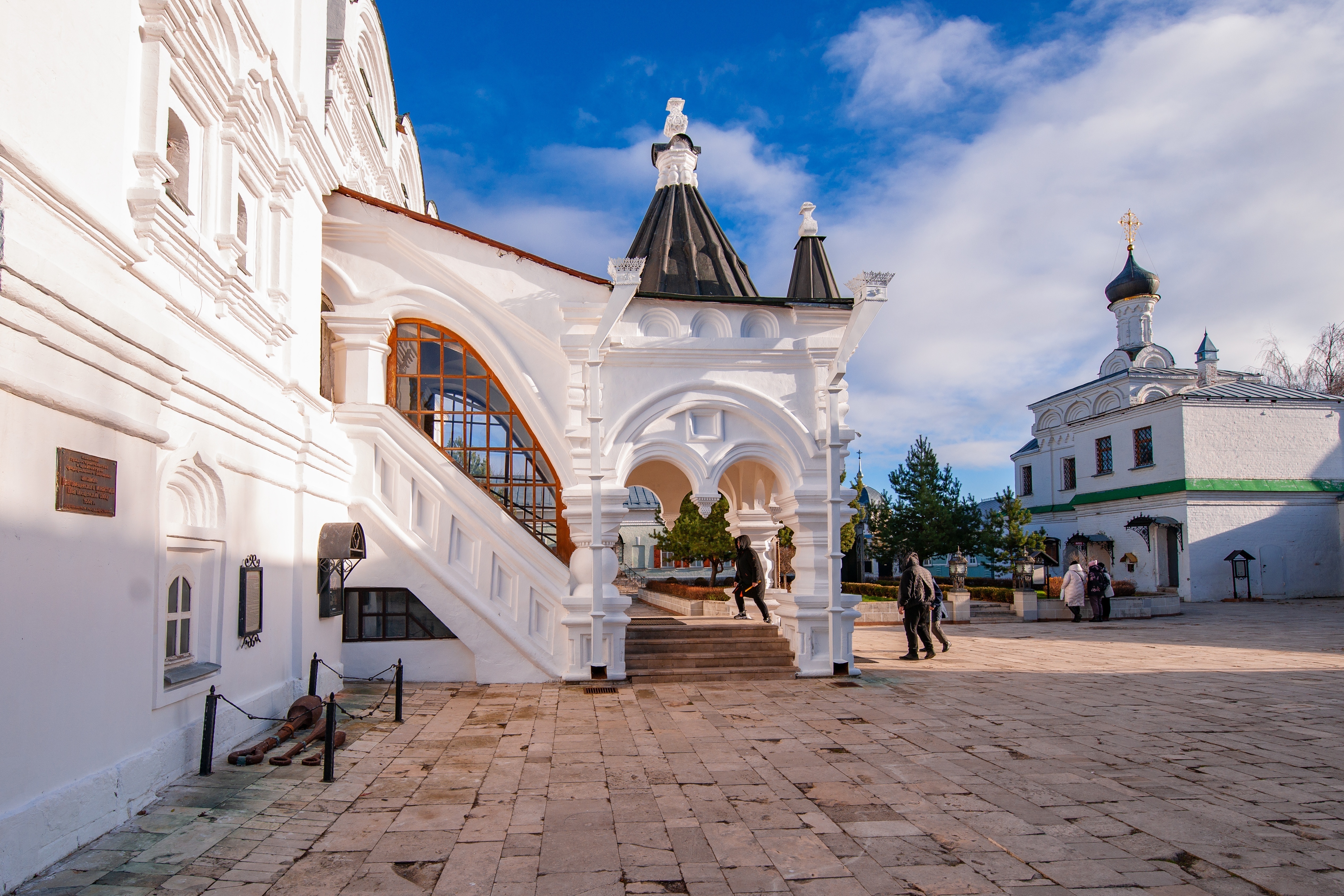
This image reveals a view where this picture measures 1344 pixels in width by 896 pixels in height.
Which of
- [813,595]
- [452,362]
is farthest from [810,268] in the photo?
[452,362]

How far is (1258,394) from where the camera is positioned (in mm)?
30250

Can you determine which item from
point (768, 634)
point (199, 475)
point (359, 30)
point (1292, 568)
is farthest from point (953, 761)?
point (1292, 568)

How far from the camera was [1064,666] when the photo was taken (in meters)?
12.2

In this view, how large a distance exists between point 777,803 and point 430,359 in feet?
39.4

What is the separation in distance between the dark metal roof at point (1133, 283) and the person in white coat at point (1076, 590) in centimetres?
2237

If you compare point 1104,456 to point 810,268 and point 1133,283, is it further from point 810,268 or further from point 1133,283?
point 810,268

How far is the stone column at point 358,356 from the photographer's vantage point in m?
10.4

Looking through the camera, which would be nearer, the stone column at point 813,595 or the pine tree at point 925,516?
the stone column at point 813,595

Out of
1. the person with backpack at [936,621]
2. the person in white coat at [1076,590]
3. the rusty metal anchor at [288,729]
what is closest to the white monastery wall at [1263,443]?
the person in white coat at [1076,590]

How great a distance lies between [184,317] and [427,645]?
5279mm

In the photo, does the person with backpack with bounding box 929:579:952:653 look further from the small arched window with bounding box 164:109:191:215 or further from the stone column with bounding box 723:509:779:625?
the small arched window with bounding box 164:109:191:215

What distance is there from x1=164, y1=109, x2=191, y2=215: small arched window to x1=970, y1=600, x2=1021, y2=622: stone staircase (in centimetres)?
1967

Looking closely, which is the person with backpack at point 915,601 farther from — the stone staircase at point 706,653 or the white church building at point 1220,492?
the white church building at point 1220,492

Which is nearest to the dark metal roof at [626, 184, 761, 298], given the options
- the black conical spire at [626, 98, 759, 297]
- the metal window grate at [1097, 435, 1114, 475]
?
the black conical spire at [626, 98, 759, 297]
